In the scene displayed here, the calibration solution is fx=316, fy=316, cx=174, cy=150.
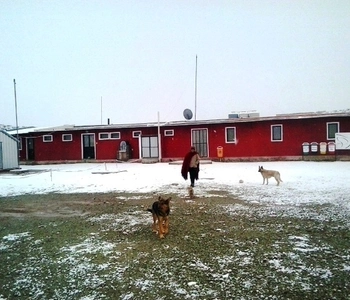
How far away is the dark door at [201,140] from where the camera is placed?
81.9ft

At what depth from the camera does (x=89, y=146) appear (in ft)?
91.1

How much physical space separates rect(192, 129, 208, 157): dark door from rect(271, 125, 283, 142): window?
16.3 feet

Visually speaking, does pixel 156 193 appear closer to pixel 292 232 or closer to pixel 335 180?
pixel 292 232

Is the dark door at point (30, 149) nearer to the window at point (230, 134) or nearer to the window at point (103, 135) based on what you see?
the window at point (103, 135)

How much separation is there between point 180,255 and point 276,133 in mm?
20145

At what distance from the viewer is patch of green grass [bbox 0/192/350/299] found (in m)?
3.68

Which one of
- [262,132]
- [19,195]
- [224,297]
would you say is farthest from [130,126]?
[224,297]

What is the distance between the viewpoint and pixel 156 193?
10633mm

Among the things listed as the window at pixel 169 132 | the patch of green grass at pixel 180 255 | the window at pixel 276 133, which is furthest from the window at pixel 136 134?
the patch of green grass at pixel 180 255

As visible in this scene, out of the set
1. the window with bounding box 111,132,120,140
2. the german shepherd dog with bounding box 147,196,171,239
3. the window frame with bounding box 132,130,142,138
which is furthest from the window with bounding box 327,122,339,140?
the german shepherd dog with bounding box 147,196,171,239

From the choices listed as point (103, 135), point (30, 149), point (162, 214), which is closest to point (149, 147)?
point (103, 135)

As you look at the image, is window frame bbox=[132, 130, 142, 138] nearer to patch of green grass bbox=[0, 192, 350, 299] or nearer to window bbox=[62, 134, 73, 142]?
window bbox=[62, 134, 73, 142]

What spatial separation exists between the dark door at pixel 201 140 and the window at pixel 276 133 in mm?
4977

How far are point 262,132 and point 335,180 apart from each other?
37.4 feet
